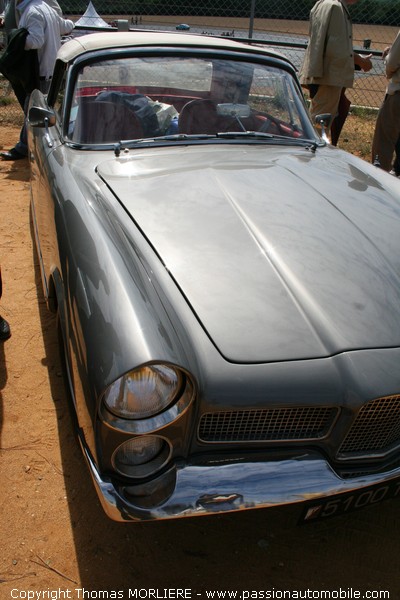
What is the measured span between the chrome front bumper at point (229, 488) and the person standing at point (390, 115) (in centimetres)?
416

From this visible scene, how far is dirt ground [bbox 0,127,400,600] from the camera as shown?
187 centimetres

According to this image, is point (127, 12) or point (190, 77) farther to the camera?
point (127, 12)

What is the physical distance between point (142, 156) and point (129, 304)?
50.3 inches

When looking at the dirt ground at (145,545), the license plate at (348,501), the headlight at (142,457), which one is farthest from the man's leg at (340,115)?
the headlight at (142,457)

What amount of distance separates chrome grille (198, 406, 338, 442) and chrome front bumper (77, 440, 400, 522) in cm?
8

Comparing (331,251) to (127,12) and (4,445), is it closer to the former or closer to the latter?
(4,445)

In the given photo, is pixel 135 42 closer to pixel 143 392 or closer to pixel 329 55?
pixel 143 392

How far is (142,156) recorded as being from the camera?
2.73m

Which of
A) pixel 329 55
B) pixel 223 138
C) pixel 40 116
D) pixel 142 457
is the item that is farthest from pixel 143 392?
pixel 329 55

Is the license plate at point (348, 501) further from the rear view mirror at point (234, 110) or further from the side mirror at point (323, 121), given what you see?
the side mirror at point (323, 121)

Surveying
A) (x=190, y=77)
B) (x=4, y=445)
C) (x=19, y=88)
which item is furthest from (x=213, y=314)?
(x=19, y=88)

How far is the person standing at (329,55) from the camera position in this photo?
A: 5.36 m

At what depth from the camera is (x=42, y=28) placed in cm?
550

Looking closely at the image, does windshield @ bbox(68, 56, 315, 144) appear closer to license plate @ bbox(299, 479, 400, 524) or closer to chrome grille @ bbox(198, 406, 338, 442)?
chrome grille @ bbox(198, 406, 338, 442)
